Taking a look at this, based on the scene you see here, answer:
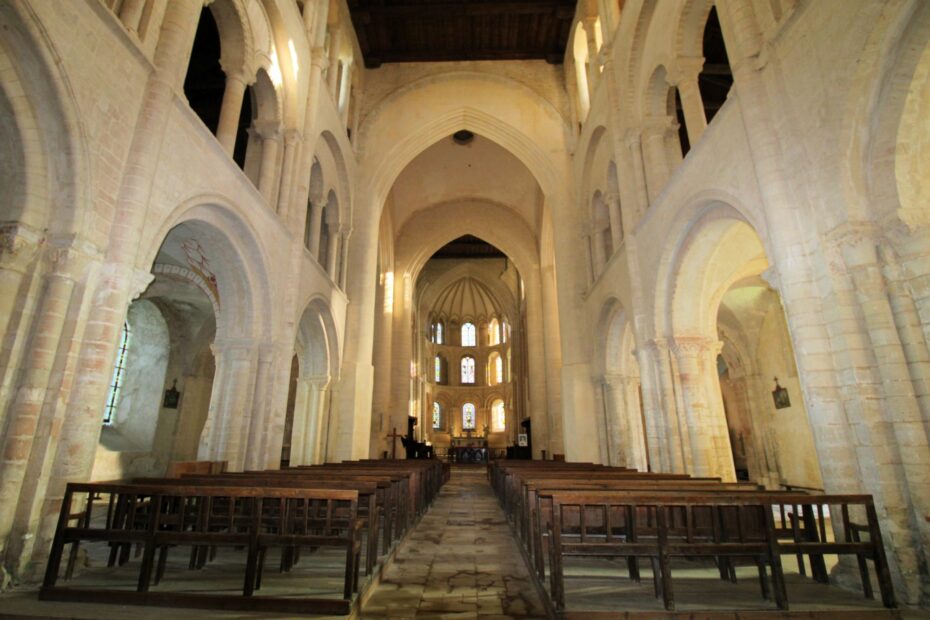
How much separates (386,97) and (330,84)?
407 cm

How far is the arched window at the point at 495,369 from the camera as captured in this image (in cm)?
3800

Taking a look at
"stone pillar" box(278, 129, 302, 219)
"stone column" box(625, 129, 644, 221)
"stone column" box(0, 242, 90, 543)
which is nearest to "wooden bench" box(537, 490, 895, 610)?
"stone column" box(0, 242, 90, 543)

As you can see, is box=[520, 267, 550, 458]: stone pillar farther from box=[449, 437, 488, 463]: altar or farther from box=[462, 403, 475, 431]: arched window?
box=[462, 403, 475, 431]: arched window

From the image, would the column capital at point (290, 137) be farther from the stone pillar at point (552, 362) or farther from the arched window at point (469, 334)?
the arched window at point (469, 334)

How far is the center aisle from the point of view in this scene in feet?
12.2

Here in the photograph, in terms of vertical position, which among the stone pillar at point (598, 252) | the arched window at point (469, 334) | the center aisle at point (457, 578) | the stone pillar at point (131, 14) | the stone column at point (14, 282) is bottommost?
the center aisle at point (457, 578)

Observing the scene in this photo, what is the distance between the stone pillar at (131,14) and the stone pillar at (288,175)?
4.32m

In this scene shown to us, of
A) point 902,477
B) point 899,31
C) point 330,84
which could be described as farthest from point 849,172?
point 330,84

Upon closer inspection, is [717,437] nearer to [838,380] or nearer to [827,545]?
[838,380]

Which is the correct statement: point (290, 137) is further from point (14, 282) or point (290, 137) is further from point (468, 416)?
point (468, 416)

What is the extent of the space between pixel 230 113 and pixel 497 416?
107 ft

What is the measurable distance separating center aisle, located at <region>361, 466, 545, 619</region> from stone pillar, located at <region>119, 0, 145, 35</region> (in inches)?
261

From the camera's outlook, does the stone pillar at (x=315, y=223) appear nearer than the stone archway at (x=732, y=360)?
No

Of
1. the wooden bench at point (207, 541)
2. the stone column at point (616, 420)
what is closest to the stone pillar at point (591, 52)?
the stone column at point (616, 420)
